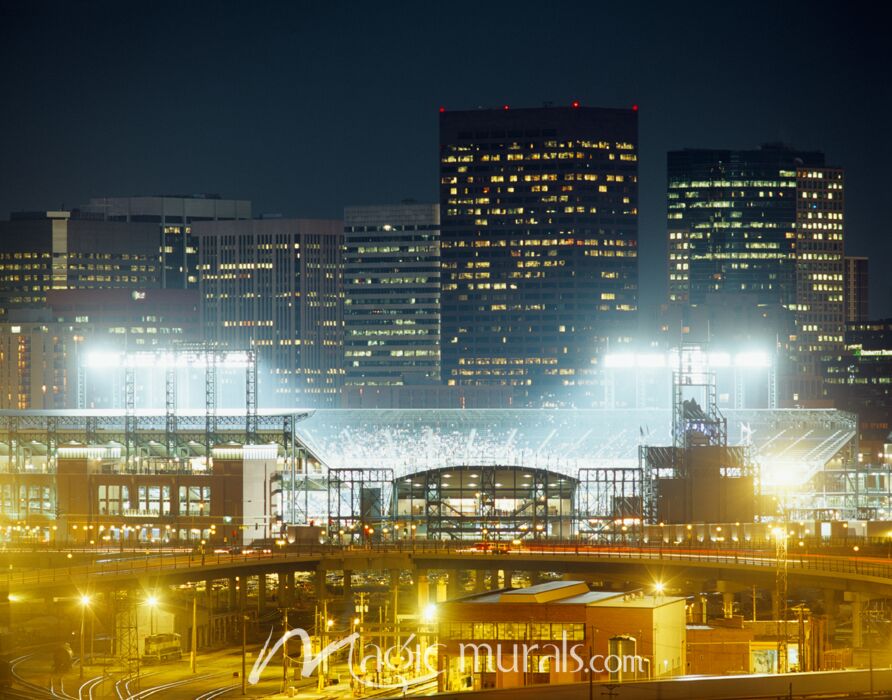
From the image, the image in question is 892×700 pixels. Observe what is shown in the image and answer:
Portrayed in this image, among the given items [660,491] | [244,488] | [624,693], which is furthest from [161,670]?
[660,491]

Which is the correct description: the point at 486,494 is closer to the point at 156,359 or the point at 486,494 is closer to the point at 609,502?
the point at 609,502

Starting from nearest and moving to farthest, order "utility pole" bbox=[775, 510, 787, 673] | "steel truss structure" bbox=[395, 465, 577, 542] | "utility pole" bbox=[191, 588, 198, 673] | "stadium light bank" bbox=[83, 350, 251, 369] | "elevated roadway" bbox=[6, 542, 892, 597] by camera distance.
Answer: "utility pole" bbox=[775, 510, 787, 673] → "utility pole" bbox=[191, 588, 198, 673] → "elevated roadway" bbox=[6, 542, 892, 597] → "steel truss structure" bbox=[395, 465, 577, 542] → "stadium light bank" bbox=[83, 350, 251, 369]

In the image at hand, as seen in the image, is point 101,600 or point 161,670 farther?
point 101,600

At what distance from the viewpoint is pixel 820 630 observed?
8888 centimetres

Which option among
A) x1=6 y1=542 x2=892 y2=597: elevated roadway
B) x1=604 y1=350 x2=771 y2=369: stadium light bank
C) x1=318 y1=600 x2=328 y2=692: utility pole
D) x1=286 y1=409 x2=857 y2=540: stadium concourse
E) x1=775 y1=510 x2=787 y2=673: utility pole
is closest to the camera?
x1=775 y1=510 x2=787 y2=673: utility pole

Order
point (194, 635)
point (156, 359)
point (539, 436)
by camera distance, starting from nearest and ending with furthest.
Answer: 1. point (194, 635)
2. point (539, 436)
3. point (156, 359)

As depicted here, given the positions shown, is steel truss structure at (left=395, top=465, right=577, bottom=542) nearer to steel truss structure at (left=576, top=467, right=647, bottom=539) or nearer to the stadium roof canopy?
steel truss structure at (left=576, top=467, right=647, bottom=539)

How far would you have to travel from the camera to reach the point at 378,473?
14912 centimetres

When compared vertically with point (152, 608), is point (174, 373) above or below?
above

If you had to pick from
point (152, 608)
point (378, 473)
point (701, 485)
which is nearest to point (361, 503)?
point (378, 473)

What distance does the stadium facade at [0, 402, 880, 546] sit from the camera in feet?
456

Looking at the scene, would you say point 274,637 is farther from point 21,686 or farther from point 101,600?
point 21,686

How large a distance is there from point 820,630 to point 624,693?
2553cm

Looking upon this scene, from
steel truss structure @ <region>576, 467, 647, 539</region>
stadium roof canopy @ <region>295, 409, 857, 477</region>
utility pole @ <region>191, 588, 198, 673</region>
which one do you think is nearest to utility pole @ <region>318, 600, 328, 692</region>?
utility pole @ <region>191, 588, 198, 673</region>
